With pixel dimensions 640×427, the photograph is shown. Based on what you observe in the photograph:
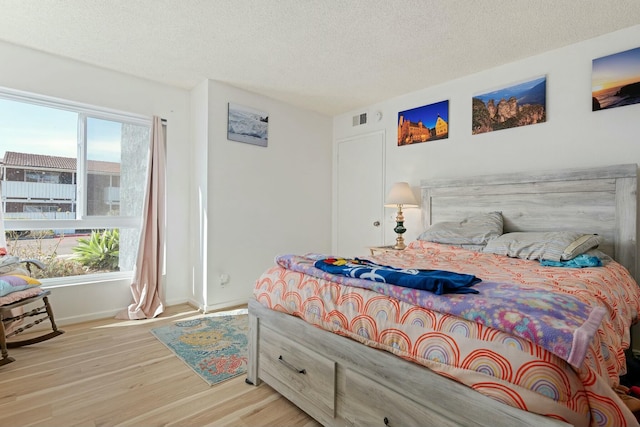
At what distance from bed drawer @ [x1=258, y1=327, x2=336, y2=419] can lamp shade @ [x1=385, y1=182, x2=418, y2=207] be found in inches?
82.0

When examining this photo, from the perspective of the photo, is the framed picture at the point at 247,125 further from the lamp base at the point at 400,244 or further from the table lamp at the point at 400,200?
the lamp base at the point at 400,244

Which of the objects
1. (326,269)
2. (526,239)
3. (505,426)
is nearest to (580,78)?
(526,239)

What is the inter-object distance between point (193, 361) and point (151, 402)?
488mm

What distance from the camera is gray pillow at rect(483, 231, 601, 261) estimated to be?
220 cm

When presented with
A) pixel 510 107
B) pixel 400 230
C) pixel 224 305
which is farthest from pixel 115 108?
pixel 510 107

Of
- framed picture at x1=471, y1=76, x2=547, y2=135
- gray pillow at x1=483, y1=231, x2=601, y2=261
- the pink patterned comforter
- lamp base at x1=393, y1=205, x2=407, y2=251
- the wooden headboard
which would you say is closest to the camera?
the pink patterned comforter

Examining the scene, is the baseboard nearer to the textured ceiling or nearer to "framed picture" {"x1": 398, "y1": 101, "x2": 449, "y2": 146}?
the textured ceiling

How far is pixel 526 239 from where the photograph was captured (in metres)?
2.50

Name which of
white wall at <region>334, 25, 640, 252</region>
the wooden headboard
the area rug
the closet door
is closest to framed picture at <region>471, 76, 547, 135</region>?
white wall at <region>334, 25, 640, 252</region>

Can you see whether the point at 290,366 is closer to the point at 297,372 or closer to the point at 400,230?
the point at 297,372

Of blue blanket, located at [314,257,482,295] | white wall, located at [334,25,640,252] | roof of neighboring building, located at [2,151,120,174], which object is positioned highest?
white wall, located at [334,25,640,252]

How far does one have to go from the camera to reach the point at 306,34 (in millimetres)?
2580

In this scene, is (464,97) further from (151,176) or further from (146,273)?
(146,273)

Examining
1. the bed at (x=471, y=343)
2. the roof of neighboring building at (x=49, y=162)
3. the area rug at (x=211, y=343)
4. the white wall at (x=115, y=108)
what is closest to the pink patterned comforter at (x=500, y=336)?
the bed at (x=471, y=343)
